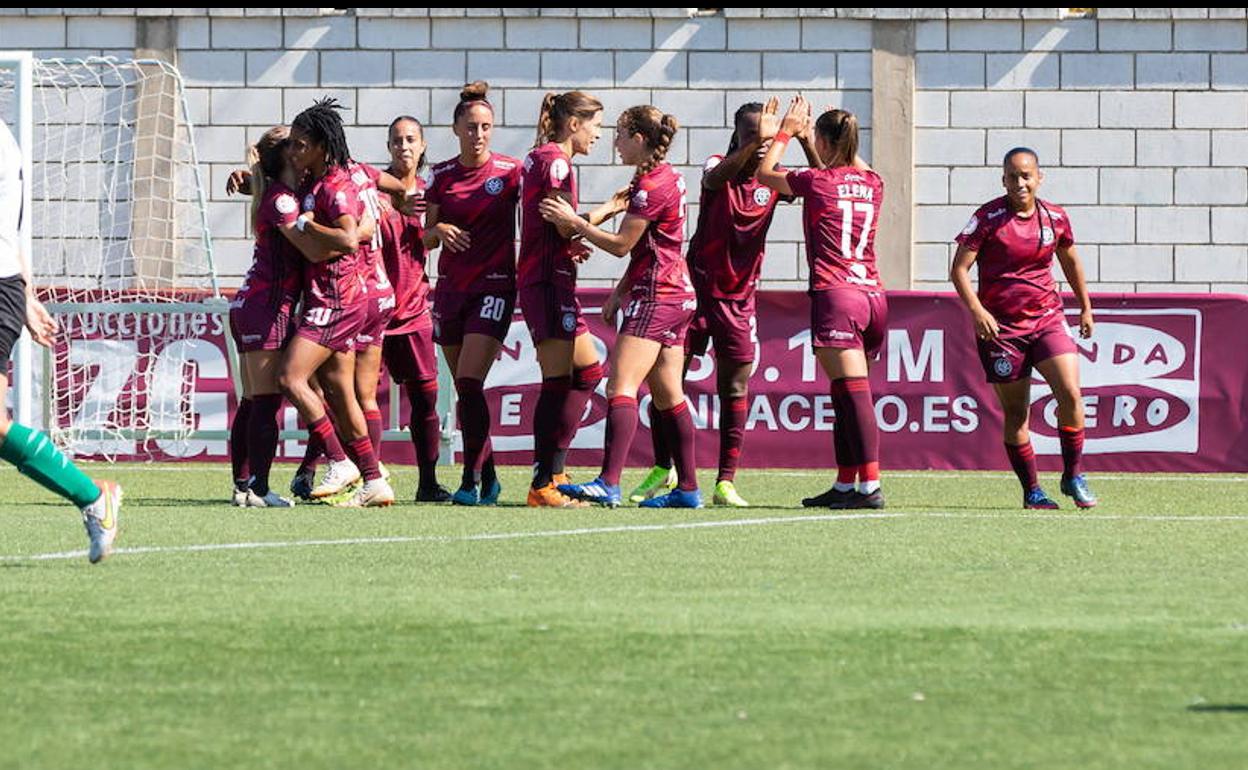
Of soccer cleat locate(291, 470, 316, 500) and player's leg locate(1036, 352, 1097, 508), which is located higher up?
player's leg locate(1036, 352, 1097, 508)

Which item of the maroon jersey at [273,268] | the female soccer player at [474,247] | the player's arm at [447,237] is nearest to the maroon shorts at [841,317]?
the female soccer player at [474,247]

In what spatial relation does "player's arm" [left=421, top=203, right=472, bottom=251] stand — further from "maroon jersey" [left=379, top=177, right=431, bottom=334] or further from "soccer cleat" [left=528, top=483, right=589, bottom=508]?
"soccer cleat" [left=528, top=483, right=589, bottom=508]

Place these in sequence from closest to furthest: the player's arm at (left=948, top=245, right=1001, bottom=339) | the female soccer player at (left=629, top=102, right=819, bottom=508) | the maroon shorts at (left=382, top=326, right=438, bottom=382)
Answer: the player's arm at (left=948, top=245, right=1001, bottom=339), the female soccer player at (left=629, top=102, right=819, bottom=508), the maroon shorts at (left=382, top=326, right=438, bottom=382)

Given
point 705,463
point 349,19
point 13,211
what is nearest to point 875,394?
point 705,463

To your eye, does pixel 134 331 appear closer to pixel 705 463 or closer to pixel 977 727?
pixel 705 463

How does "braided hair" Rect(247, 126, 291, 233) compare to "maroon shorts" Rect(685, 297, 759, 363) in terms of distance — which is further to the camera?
"maroon shorts" Rect(685, 297, 759, 363)

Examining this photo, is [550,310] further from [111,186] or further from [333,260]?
[111,186]

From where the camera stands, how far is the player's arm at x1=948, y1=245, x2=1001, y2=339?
10398mm

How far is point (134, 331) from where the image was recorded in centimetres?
1573

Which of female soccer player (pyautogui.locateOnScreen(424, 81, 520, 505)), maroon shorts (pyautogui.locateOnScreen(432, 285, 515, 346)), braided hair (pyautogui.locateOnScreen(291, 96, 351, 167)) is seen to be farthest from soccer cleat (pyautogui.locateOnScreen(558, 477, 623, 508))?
braided hair (pyautogui.locateOnScreen(291, 96, 351, 167))

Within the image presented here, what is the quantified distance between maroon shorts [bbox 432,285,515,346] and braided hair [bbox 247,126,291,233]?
94 cm

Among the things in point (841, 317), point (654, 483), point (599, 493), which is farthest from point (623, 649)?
point (654, 483)

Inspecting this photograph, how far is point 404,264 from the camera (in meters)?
11.1

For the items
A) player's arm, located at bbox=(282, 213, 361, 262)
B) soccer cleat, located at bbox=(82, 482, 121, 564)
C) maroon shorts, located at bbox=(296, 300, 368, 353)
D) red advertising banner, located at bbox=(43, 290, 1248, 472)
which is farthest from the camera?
red advertising banner, located at bbox=(43, 290, 1248, 472)
